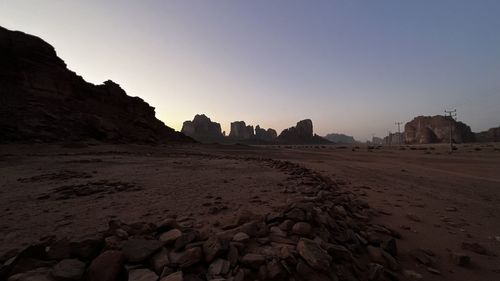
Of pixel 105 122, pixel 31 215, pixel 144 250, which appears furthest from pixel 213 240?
pixel 105 122

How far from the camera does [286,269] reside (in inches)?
146

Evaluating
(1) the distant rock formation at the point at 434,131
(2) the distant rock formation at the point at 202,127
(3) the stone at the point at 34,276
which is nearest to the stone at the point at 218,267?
(3) the stone at the point at 34,276

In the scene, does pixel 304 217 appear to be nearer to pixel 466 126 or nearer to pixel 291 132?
pixel 291 132

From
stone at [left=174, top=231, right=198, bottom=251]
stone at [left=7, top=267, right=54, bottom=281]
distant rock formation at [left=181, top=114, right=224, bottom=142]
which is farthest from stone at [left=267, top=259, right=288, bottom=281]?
distant rock formation at [left=181, top=114, right=224, bottom=142]

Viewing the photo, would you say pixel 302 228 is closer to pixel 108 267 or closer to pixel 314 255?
pixel 314 255

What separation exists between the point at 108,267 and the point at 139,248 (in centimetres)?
51

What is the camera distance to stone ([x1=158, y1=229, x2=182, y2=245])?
14.0 feet

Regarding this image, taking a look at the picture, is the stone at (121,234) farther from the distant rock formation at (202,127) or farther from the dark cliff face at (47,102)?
the distant rock formation at (202,127)

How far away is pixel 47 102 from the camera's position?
3606cm

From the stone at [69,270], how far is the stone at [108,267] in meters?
0.12

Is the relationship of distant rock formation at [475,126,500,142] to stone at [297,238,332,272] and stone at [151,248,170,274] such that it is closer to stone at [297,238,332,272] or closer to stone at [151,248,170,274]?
stone at [297,238,332,272]

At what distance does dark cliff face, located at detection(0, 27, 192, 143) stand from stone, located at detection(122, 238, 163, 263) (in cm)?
3223

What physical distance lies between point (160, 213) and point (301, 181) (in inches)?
256

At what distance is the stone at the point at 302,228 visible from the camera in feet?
15.8
